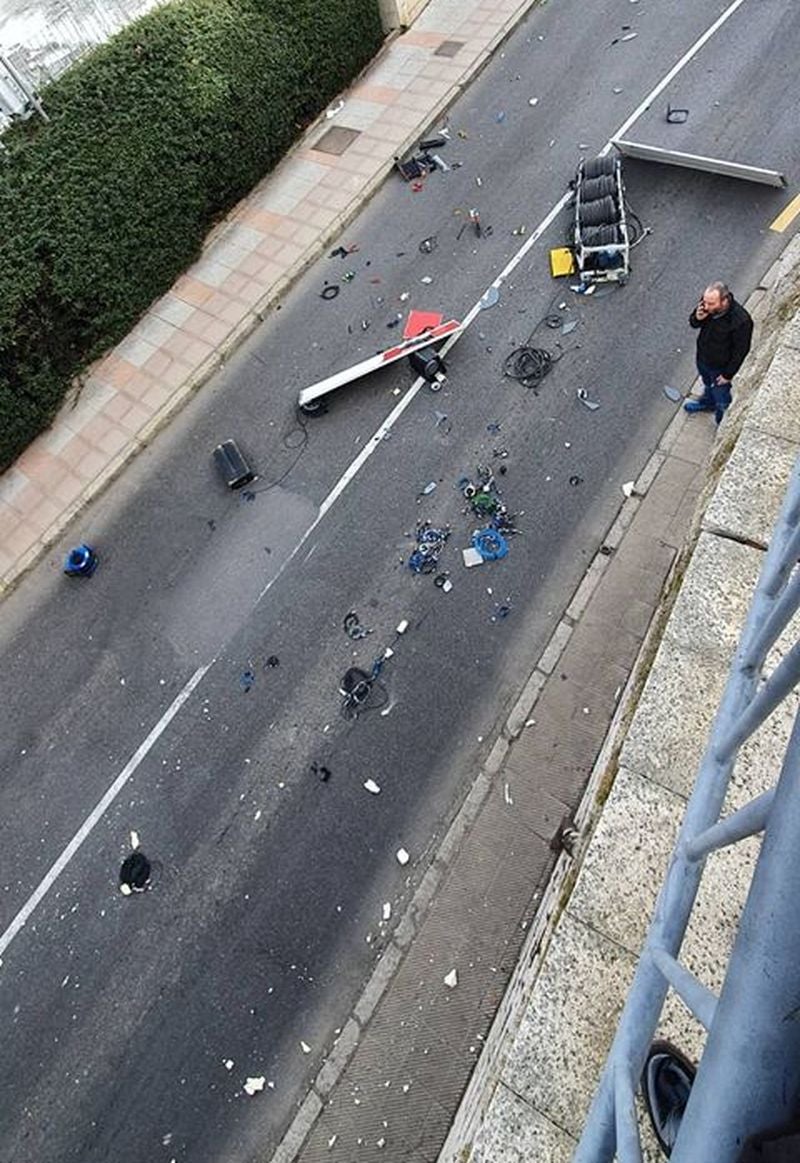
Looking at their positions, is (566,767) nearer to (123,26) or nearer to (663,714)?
(663,714)

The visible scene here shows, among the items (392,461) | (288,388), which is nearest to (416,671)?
(392,461)

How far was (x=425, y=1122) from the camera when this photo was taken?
7355 millimetres

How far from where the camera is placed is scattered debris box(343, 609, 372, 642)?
32.9 ft

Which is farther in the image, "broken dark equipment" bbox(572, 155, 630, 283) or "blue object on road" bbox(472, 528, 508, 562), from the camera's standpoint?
"broken dark equipment" bbox(572, 155, 630, 283)

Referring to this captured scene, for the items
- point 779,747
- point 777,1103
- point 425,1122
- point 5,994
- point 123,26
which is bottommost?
point 425,1122

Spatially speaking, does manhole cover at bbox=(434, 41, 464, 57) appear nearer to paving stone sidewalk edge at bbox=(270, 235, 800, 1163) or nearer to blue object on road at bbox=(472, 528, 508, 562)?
paving stone sidewalk edge at bbox=(270, 235, 800, 1163)

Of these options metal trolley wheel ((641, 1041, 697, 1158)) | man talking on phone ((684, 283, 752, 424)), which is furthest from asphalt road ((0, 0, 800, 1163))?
metal trolley wheel ((641, 1041, 697, 1158))

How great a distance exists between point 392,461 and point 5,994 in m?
7.97

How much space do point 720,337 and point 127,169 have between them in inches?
395

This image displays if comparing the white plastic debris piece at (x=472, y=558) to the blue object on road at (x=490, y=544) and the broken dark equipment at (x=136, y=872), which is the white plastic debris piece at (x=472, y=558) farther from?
the broken dark equipment at (x=136, y=872)

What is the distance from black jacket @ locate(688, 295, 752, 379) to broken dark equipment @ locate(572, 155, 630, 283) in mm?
3287

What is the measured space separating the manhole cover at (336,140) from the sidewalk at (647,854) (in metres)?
10.6

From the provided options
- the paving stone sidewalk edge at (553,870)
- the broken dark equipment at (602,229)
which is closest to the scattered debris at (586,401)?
the paving stone sidewalk edge at (553,870)

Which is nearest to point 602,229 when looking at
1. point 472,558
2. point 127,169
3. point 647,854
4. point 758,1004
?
point 472,558
